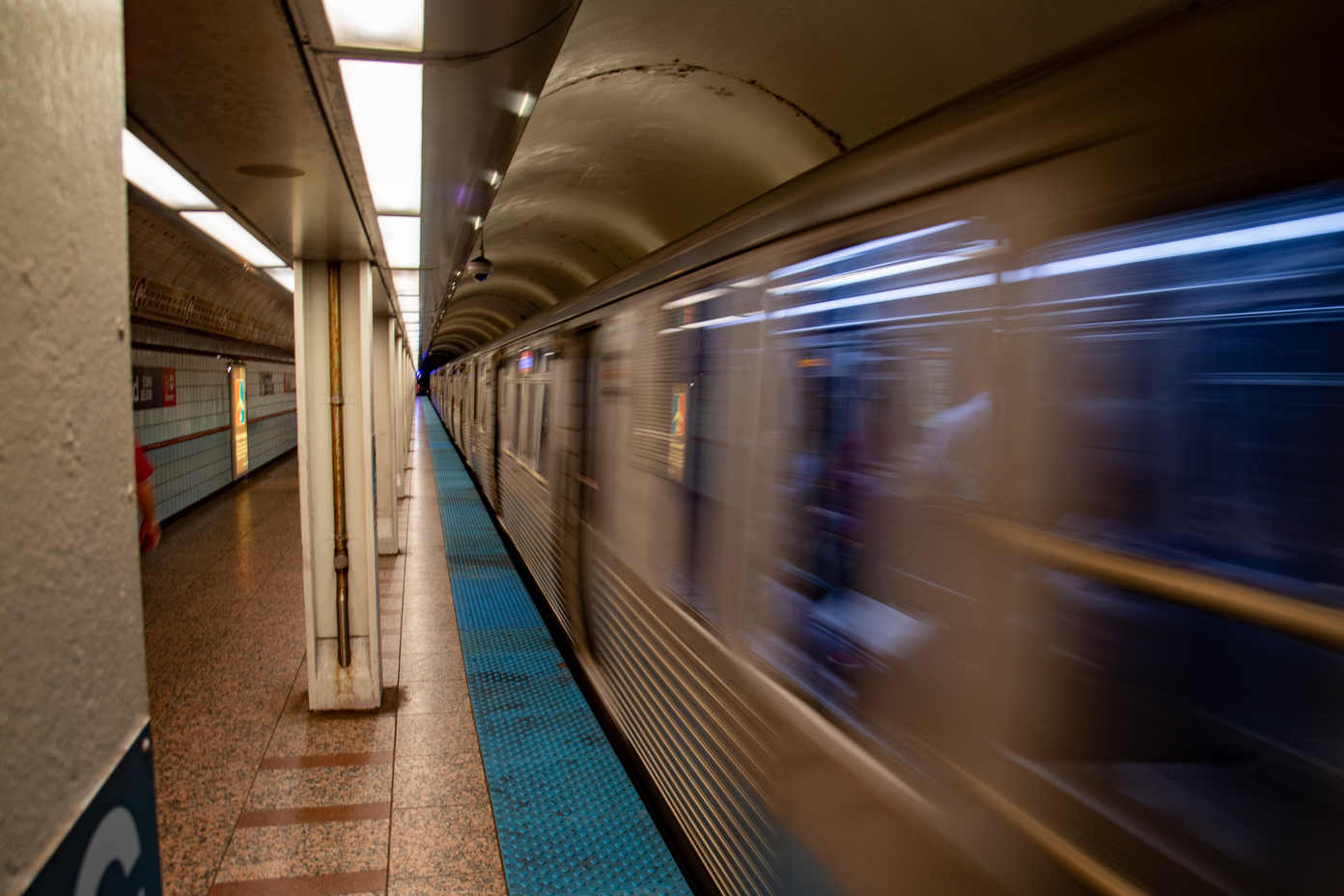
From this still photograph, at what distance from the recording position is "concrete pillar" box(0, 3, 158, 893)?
55 centimetres

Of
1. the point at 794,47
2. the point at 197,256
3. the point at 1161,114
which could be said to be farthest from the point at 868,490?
the point at 197,256

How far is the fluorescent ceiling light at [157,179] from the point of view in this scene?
7.65ft

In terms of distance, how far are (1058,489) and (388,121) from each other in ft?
6.67

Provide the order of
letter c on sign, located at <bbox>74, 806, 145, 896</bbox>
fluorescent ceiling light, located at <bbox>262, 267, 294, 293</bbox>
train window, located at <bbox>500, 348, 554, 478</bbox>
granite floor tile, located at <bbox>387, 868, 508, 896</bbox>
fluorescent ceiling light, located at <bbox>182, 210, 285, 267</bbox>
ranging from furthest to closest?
train window, located at <bbox>500, 348, 554, 478</bbox>
fluorescent ceiling light, located at <bbox>262, 267, 294, 293</bbox>
fluorescent ceiling light, located at <bbox>182, 210, 285, 267</bbox>
granite floor tile, located at <bbox>387, 868, 508, 896</bbox>
letter c on sign, located at <bbox>74, 806, 145, 896</bbox>

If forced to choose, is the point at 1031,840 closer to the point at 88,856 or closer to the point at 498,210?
the point at 88,856

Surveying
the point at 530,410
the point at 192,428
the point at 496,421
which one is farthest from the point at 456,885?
the point at 192,428

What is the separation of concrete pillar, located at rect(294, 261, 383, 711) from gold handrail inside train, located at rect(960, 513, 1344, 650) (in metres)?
3.73

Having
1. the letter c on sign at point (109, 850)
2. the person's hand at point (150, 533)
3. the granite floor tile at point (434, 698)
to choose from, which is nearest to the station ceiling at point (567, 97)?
the person's hand at point (150, 533)

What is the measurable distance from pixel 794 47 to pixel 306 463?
3.38 metres

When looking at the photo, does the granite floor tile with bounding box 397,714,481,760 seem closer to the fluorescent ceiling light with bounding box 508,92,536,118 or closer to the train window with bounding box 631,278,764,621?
the train window with bounding box 631,278,764,621

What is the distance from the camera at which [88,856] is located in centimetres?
67

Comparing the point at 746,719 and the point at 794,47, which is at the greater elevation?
the point at 794,47

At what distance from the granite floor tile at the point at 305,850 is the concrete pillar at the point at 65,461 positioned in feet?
8.40

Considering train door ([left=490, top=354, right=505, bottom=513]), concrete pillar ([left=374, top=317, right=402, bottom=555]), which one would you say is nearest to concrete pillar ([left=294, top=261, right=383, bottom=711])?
concrete pillar ([left=374, top=317, right=402, bottom=555])
